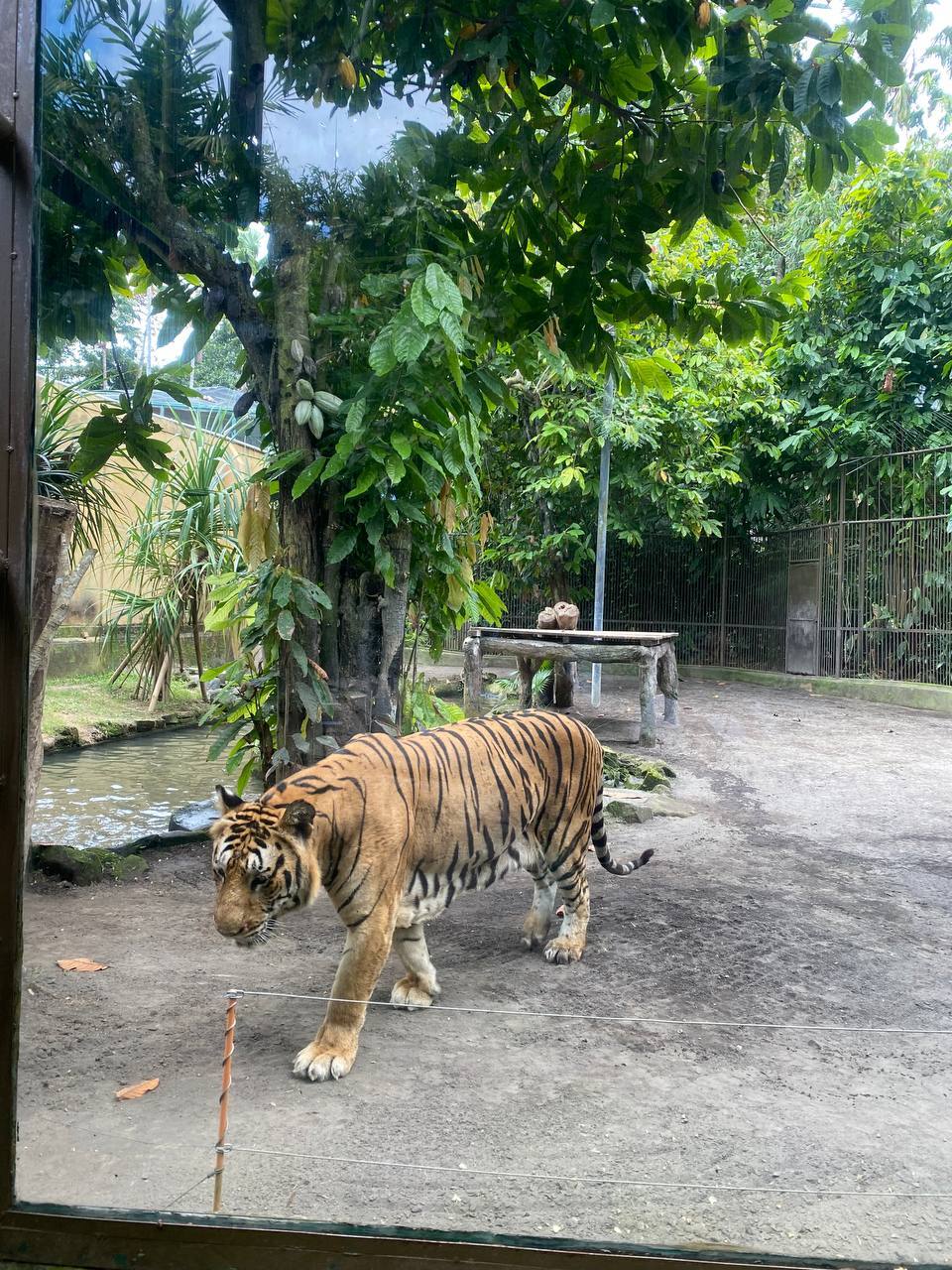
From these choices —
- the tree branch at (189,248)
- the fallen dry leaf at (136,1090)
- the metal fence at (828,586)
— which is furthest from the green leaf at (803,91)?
the fallen dry leaf at (136,1090)

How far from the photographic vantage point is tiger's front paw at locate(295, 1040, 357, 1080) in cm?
247

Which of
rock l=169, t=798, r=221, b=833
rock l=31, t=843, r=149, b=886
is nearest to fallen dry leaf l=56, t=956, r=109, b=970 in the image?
rock l=31, t=843, r=149, b=886

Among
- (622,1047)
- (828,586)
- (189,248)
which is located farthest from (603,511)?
(622,1047)

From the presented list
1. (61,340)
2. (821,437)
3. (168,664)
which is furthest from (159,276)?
(821,437)

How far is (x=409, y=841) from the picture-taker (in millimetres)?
2955

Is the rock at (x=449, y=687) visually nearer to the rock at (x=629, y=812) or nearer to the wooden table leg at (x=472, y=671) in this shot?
the wooden table leg at (x=472, y=671)

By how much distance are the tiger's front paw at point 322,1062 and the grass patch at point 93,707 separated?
3.45ft

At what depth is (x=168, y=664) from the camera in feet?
8.45

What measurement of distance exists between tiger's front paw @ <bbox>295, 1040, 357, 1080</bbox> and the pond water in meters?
0.98

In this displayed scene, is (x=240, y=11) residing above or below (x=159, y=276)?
above

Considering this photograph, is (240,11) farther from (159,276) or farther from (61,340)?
(61,340)

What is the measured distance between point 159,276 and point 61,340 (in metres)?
0.41

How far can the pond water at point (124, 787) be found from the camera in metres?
2.85

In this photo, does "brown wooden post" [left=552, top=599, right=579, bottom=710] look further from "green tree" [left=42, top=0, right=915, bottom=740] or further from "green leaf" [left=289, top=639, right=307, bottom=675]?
"green leaf" [left=289, top=639, right=307, bottom=675]
